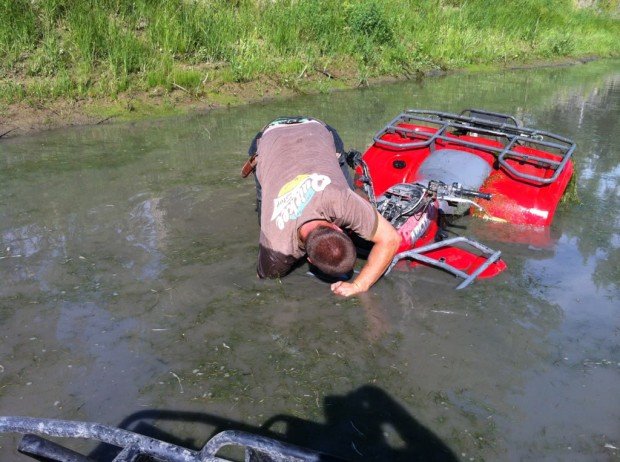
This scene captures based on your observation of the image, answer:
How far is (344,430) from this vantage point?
3139 mm

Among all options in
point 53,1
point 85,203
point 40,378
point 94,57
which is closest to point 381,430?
point 40,378

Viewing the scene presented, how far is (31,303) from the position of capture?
167 inches

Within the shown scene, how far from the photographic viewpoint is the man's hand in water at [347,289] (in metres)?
4.28

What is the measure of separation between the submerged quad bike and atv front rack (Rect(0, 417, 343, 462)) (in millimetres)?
2815

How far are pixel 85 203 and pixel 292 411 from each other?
375 cm

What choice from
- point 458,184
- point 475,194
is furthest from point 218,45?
point 475,194

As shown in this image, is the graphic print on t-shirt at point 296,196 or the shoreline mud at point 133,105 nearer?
the graphic print on t-shirt at point 296,196

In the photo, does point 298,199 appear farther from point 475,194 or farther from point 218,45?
point 218,45

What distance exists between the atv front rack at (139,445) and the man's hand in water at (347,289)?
2308mm

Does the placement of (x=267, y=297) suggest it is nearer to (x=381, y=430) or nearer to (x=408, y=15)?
(x=381, y=430)

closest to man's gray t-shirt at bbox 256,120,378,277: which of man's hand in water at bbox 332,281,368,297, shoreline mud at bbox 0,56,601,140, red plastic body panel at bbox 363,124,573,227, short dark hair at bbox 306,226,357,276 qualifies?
short dark hair at bbox 306,226,357,276

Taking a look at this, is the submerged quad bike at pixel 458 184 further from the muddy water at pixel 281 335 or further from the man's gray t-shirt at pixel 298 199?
the man's gray t-shirt at pixel 298 199

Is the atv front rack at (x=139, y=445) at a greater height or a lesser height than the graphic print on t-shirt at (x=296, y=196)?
greater

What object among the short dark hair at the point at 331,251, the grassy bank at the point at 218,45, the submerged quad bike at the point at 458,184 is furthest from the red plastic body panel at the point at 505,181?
the grassy bank at the point at 218,45
